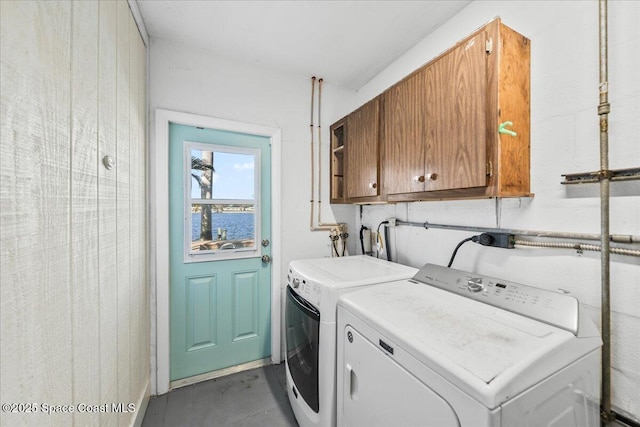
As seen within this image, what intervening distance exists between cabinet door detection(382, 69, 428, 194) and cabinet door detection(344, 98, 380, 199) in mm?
94

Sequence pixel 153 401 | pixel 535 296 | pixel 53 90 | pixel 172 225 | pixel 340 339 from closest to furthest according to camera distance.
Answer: pixel 53 90
pixel 535 296
pixel 340 339
pixel 153 401
pixel 172 225

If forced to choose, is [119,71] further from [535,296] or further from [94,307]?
[535,296]

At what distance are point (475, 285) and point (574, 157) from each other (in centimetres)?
70

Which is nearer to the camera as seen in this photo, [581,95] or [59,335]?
[59,335]

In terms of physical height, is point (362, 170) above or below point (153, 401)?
above

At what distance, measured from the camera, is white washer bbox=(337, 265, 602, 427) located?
0.65 metres

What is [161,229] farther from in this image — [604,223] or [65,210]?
[604,223]

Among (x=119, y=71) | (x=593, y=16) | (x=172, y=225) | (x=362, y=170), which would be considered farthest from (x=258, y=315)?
(x=593, y=16)

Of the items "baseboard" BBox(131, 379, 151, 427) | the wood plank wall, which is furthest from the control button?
"baseboard" BBox(131, 379, 151, 427)

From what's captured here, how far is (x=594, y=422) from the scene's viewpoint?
33.9 inches

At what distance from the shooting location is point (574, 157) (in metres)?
1.08

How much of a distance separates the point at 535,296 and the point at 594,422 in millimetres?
423

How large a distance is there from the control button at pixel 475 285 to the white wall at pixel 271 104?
55.6 inches

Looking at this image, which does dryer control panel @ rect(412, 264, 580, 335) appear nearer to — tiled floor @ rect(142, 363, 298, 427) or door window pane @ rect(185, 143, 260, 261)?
tiled floor @ rect(142, 363, 298, 427)
